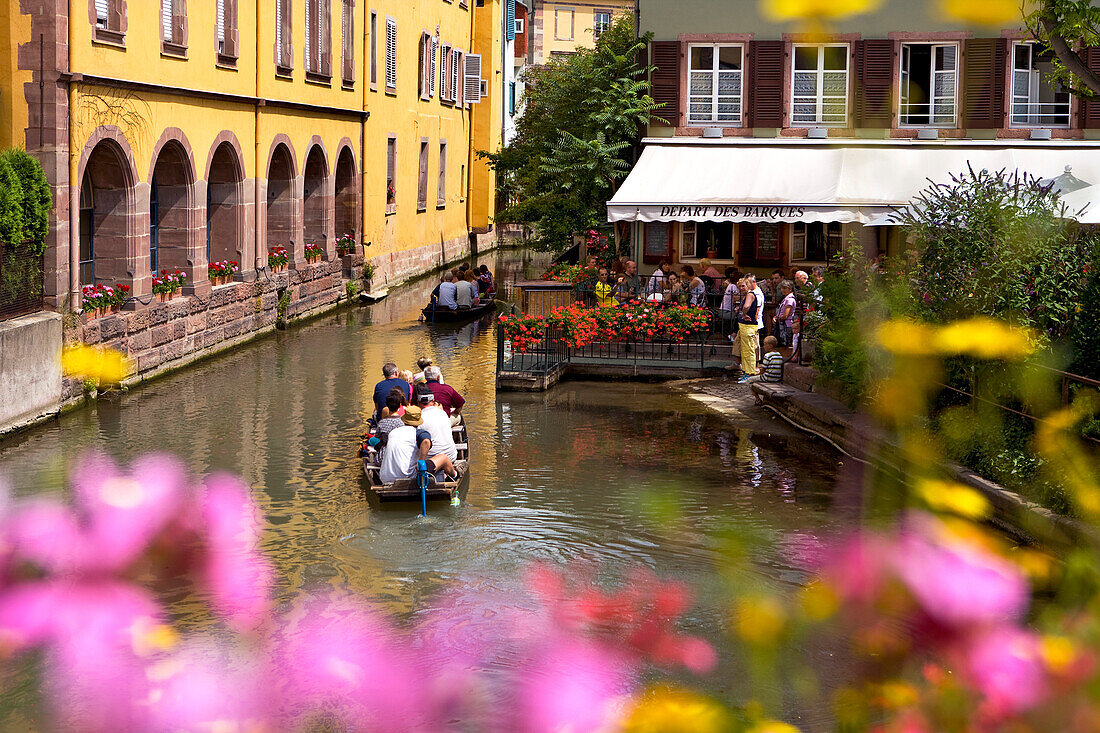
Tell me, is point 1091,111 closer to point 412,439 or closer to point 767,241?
point 767,241

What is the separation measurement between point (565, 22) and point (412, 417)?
6121 cm

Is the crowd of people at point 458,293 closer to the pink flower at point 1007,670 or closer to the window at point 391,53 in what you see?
the window at point 391,53

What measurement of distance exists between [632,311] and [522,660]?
13.3m

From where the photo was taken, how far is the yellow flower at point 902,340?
7.42 ft

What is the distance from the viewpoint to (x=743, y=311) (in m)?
20.4

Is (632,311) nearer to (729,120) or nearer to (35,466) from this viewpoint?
(729,120)

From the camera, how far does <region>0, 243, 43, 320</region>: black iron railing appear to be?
16281 mm

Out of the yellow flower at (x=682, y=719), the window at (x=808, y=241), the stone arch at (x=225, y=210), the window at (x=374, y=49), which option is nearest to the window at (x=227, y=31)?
the stone arch at (x=225, y=210)

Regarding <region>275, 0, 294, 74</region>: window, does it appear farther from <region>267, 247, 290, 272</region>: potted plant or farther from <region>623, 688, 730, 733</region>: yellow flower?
<region>623, 688, 730, 733</region>: yellow flower

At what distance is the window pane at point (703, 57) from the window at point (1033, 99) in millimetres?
5605

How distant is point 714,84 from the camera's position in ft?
87.7

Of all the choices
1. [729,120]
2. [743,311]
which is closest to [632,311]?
[743,311]

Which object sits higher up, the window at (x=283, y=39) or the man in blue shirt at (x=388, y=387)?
the window at (x=283, y=39)

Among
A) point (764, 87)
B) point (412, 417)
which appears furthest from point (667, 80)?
point (412, 417)
